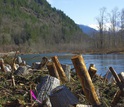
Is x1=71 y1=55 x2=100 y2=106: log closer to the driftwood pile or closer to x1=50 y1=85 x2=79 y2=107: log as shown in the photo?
the driftwood pile

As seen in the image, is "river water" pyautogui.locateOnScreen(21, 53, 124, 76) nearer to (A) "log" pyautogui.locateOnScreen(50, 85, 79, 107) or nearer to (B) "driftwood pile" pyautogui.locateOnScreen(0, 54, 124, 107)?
(B) "driftwood pile" pyautogui.locateOnScreen(0, 54, 124, 107)

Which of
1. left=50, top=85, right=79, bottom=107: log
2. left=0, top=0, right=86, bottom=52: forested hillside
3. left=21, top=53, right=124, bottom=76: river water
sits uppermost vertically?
left=0, top=0, right=86, bottom=52: forested hillside

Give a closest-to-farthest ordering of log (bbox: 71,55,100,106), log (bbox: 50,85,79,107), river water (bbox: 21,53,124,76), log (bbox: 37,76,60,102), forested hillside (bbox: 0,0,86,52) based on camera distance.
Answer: log (bbox: 50,85,79,107), log (bbox: 71,55,100,106), log (bbox: 37,76,60,102), river water (bbox: 21,53,124,76), forested hillside (bbox: 0,0,86,52)

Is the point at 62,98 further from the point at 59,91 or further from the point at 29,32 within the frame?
the point at 29,32

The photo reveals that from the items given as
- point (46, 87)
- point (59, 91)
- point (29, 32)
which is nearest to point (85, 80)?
point (59, 91)

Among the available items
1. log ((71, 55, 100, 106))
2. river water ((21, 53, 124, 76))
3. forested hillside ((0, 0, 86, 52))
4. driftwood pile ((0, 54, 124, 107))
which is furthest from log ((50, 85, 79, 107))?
forested hillside ((0, 0, 86, 52))

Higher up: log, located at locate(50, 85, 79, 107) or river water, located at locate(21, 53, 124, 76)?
log, located at locate(50, 85, 79, 107)

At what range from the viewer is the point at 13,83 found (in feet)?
22.3

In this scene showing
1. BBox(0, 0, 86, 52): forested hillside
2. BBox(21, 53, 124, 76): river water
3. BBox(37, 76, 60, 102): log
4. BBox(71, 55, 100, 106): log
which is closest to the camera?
BBox(71, 55, 100, 106): log

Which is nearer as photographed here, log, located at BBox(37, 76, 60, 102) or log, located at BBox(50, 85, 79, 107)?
log, located at BBox(50, 85, 79, 107)

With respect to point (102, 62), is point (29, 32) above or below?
above

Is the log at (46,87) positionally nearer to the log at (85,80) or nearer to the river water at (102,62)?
the log at (85,80)

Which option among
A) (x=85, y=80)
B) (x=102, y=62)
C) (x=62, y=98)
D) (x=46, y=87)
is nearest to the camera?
(x=62, y=98)

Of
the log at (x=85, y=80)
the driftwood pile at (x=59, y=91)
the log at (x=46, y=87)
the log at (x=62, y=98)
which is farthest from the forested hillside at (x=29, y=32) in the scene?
the log at (x=62, y=98)
